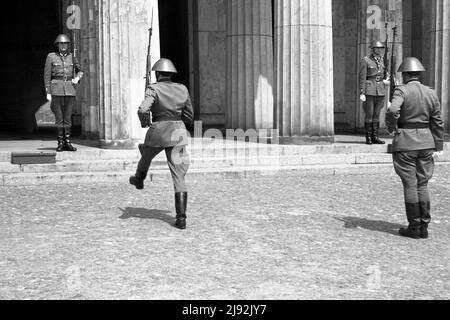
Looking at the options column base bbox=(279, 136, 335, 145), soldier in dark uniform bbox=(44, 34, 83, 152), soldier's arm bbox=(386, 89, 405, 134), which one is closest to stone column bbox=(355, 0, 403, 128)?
column base bbox=(279, 136, 335, 145)

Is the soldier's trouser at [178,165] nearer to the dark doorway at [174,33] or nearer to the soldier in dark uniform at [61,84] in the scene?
the soldier in dark uniform at [61,84]

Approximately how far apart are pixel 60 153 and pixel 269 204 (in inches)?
185

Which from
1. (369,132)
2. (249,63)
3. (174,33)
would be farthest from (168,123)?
(174,33)

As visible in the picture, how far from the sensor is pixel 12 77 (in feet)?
71.6

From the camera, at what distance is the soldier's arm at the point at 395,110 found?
22.0 ft

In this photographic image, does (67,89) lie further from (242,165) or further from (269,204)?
(269,204)

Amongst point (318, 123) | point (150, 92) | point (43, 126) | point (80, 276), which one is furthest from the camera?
point (43, 126)

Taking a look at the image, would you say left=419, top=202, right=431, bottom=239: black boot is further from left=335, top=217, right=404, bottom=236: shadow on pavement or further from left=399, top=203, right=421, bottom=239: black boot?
left=335, top=217, right=404, bottom=236: shadow on pavement

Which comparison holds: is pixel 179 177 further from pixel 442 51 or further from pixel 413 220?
pixel 442 51

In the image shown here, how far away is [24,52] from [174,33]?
503 centimetres

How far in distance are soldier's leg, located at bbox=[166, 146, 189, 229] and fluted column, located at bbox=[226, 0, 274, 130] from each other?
26.9ft

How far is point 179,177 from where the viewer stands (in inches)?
283

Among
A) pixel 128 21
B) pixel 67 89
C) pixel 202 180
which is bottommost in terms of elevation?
pixel 202 180

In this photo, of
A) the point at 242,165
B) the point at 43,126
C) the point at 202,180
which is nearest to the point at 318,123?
the point at 242,165
